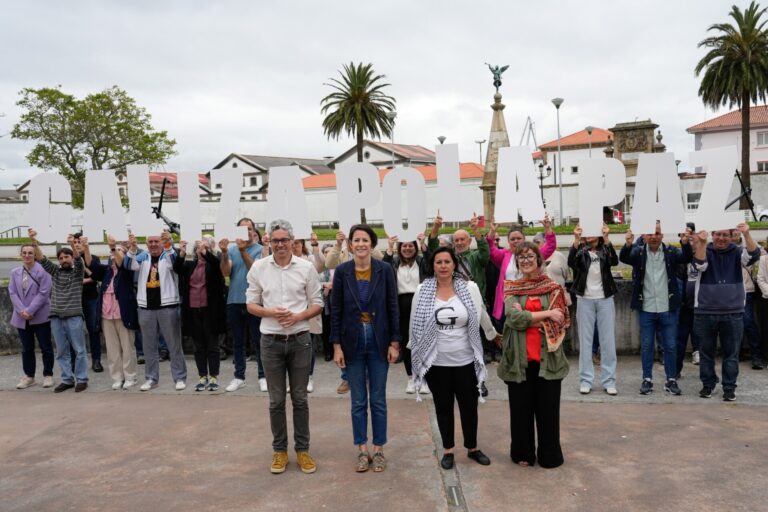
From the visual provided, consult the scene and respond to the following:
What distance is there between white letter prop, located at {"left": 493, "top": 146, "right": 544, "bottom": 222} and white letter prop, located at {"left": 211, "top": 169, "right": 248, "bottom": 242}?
3199 mm

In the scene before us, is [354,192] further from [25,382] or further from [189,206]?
[25,382]

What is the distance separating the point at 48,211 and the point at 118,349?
2.21 metres

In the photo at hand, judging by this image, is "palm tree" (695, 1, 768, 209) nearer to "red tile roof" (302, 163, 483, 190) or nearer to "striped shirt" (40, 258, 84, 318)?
"red tile roof" (302, 163, 483, 190)

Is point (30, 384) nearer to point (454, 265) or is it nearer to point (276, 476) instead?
point (276, 476)

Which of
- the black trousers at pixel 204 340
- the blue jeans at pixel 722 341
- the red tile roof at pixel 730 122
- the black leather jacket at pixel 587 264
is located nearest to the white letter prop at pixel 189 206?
the black trousers at pixel 204 340

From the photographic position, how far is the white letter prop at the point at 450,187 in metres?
7.18

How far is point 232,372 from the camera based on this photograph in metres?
7.95

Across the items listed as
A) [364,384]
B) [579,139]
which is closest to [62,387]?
[364,384]

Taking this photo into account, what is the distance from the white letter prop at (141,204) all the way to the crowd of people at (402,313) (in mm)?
265

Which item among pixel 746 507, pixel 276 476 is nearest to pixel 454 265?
pixel 276 476

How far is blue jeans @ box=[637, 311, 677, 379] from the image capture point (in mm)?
6516

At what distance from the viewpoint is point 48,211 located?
8.00 m

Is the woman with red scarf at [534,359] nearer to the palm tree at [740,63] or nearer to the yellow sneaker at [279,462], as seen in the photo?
the yellow sneaker at [279,462]

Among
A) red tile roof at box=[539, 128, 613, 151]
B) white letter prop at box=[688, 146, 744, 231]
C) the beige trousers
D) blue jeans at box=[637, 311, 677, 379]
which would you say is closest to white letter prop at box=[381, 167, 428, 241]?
blue jeans at box=[637, 311, 677, 379]
